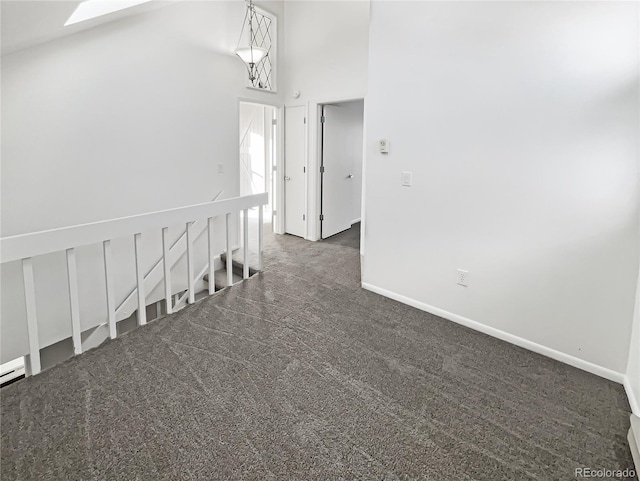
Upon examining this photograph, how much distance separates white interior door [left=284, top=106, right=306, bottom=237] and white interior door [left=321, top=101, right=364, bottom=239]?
311 mm

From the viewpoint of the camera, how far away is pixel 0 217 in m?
2.96

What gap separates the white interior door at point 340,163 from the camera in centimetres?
555

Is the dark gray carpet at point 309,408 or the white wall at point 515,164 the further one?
the white wall at point 515,164

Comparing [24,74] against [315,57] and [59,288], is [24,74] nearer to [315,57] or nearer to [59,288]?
[59,288]

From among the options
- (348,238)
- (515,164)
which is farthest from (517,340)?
(348,238)

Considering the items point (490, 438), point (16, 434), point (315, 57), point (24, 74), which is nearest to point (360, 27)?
point (315, 57)

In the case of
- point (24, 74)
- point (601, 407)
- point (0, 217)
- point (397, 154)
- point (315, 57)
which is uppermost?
point (315, 57)

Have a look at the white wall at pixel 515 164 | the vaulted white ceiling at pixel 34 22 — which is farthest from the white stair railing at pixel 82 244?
the white wall at pixel 515 164

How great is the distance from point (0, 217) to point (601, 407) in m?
4.29

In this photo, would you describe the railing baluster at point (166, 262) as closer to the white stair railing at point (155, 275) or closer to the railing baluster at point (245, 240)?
the white stair railing at point (155, 275)

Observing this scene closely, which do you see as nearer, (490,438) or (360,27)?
(490,438)

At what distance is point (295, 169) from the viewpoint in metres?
5.68

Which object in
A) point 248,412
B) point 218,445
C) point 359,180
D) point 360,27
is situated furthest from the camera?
point 359,180

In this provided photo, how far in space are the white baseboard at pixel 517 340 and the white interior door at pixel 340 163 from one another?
250 centimetres
